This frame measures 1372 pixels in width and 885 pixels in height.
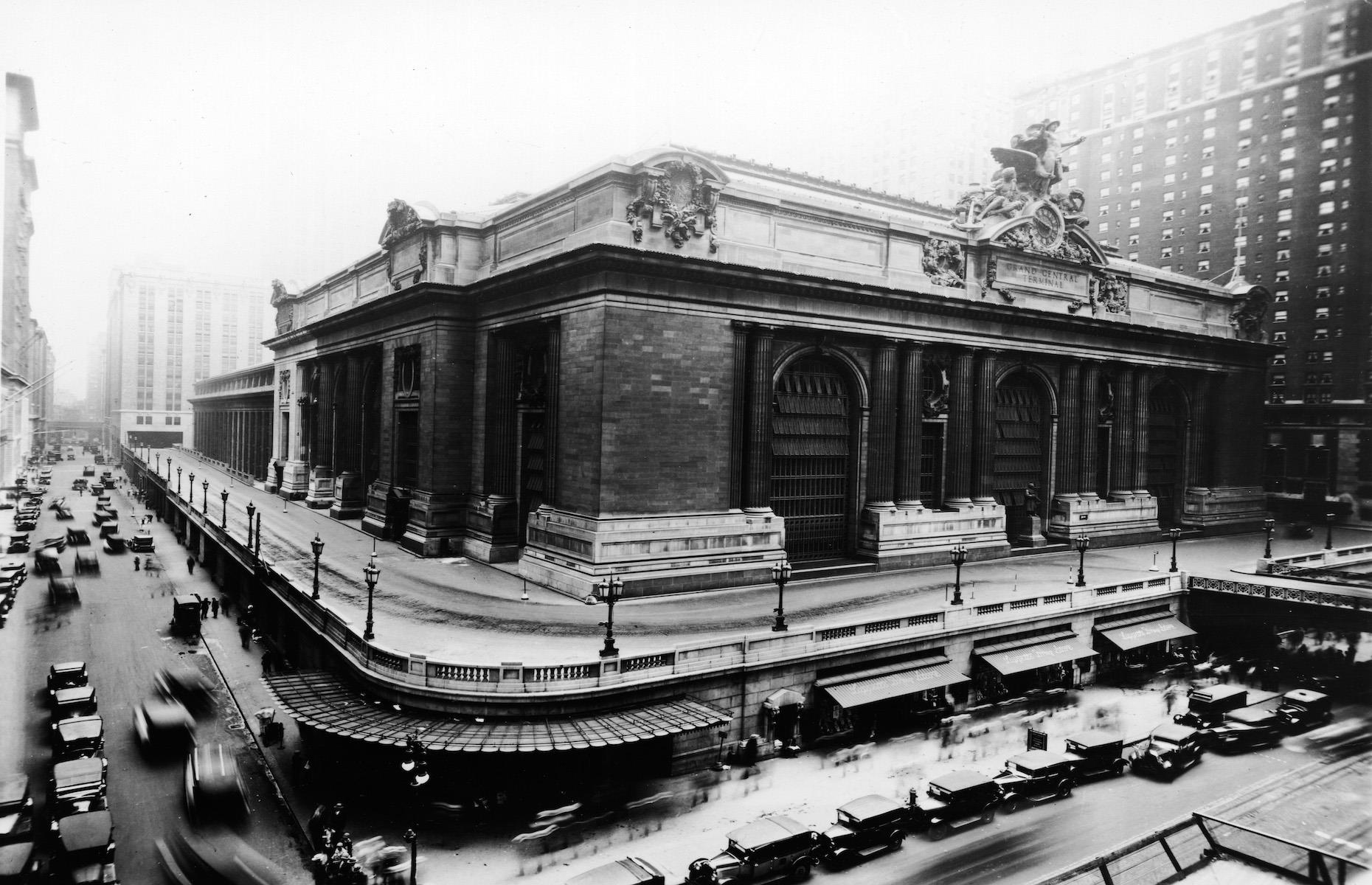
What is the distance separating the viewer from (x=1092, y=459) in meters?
45.2

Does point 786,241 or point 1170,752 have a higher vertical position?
point 786,241

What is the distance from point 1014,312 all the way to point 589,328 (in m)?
22.9

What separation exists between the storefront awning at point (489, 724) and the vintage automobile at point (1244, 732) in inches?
579

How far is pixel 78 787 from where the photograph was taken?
17234mm

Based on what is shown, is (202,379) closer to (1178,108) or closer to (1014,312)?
(1014,312)

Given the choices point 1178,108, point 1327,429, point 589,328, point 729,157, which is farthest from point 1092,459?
point 589,328

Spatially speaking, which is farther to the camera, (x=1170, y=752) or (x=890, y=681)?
(x=890, y=681)

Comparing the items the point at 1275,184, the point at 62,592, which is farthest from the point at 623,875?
the point at 1275,184

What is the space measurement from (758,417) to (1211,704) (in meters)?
17.8

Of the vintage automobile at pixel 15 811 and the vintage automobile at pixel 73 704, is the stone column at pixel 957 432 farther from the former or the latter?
the vintage automobile at pixel 15 811

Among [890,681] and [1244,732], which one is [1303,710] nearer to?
[1244,732]

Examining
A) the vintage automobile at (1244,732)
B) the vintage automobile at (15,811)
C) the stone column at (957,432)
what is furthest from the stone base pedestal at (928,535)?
the vintage automobile at (15,811)

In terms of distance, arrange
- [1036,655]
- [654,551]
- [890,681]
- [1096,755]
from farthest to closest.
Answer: [654,551] → [1036,655] → [890,681] → [1096,755]

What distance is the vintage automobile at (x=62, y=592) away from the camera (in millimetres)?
36906
